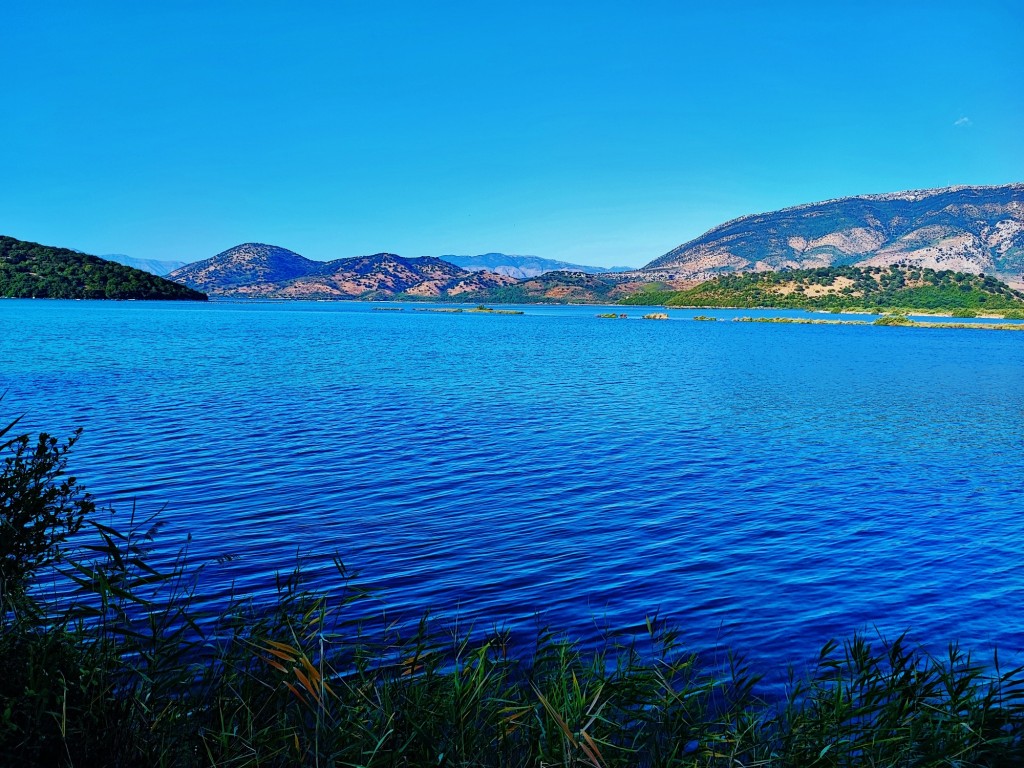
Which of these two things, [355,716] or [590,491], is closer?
[355,716]

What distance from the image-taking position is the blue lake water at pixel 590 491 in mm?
13836

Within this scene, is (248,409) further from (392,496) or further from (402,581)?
(402,581)

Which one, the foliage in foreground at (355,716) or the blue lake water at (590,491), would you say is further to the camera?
the blue lake water at (590,491)

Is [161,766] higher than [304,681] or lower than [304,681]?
lower

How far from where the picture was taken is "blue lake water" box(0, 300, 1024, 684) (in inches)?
545

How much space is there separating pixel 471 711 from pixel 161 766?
9.46ft

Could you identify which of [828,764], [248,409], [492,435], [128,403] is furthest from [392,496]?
[128,403]

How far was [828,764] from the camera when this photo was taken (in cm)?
695

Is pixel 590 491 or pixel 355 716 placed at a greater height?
pixel 355 716

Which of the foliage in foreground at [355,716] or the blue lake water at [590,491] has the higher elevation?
the foliage in foreground at [355,716]

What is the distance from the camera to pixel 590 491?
22156 millimetres

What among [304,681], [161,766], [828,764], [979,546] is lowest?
[979,546]

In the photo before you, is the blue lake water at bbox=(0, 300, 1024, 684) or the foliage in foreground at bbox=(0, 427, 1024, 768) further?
the blue lake water at bbox=(0, 300, 1024, 684)

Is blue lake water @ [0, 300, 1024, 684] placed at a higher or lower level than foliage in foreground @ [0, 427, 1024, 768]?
lower
